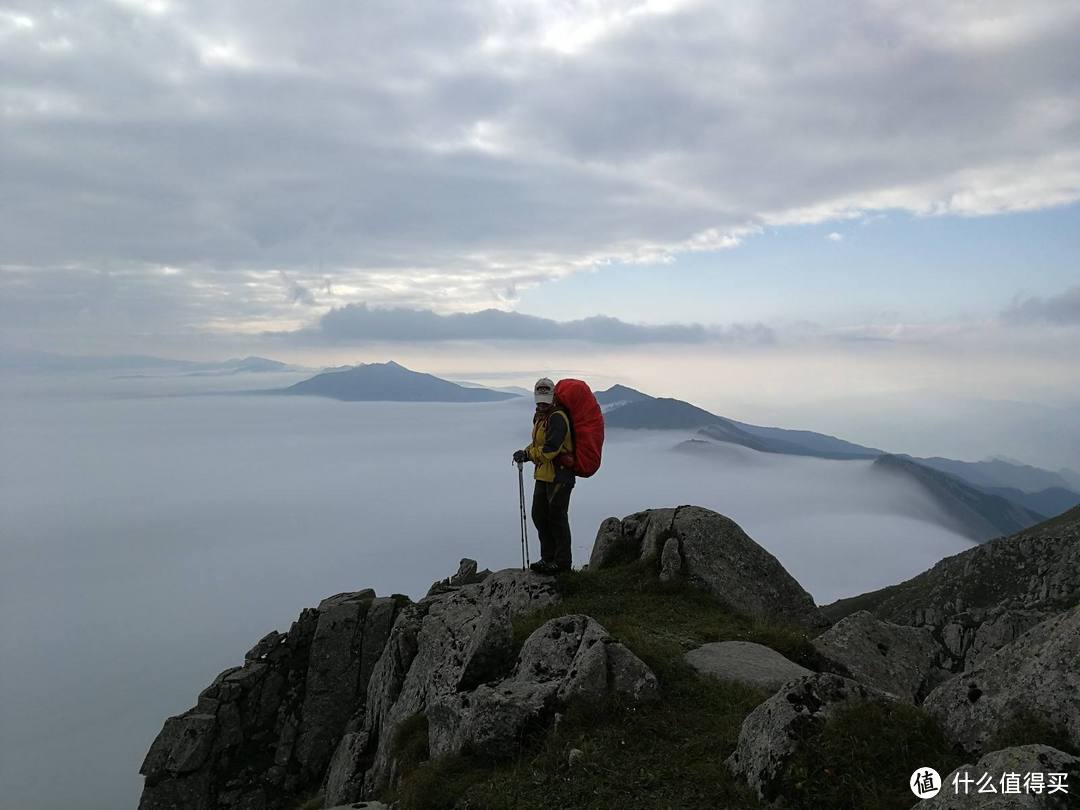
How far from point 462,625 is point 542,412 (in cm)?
623

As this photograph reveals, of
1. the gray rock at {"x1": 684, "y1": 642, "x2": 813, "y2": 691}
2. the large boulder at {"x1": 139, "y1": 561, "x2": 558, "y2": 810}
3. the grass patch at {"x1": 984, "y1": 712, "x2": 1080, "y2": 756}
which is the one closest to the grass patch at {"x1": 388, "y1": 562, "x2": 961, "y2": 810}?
the gray rock at {"x1": 684, "y1": 642, "x2": 813, "y2": 691}

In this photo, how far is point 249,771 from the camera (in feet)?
122

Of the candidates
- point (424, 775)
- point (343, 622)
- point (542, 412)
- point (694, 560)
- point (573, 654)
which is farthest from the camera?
point (343, 622)

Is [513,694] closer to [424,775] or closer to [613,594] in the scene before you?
[424,775]

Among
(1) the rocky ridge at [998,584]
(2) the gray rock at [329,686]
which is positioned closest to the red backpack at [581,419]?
(2) the gray rock at [329,686]

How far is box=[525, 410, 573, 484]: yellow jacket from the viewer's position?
55.7 ft

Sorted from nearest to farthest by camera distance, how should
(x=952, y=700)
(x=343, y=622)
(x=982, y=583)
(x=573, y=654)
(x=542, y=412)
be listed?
(x=952, y=700) → (x=573, y=654) → (x=542, y=412) → (x=343, y=622) → (x=982, y=583)

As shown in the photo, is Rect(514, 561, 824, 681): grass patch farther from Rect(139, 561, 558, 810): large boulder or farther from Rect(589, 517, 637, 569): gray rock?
Rect(139, 561, 558, 810): large boulder

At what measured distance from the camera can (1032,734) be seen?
25.1 feet

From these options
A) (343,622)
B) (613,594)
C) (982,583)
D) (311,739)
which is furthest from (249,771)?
(982,583)

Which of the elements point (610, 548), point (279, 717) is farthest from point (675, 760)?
point (279, 717)

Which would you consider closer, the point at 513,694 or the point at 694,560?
the point at 513,694

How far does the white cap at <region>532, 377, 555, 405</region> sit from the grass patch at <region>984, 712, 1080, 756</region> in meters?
11.5

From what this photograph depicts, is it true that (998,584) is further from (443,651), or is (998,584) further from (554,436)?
(443,651)
